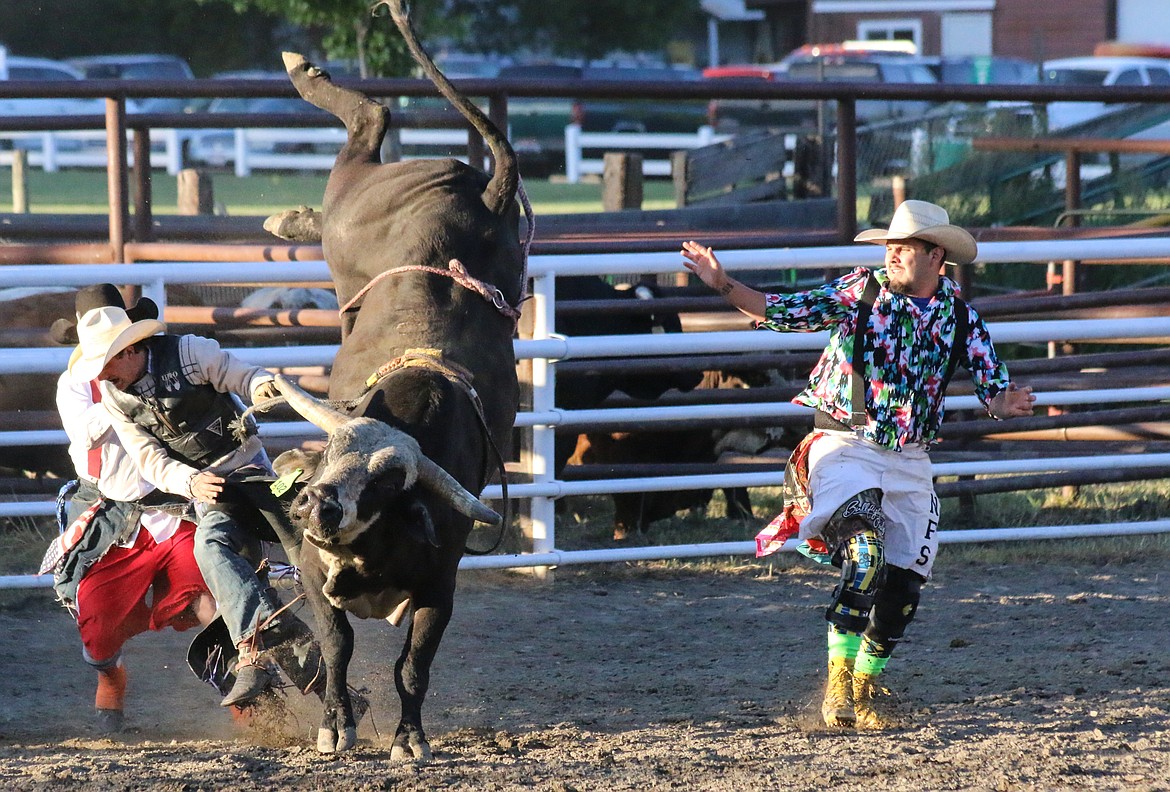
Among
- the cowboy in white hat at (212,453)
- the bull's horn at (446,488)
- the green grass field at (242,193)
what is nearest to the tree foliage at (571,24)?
the green grass field at (242,193)

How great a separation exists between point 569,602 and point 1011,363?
226 centimetres

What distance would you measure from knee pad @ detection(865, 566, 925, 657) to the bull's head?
1.46 metres

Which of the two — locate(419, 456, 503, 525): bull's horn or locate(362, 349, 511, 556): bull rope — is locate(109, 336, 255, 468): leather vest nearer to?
locate(362, 349, 511, 556): bull rope

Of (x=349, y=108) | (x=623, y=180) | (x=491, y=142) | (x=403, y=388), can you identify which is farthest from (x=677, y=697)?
(x=623, y=180)

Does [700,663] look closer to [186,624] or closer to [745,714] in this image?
[745,714]

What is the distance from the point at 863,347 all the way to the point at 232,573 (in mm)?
→ 1903

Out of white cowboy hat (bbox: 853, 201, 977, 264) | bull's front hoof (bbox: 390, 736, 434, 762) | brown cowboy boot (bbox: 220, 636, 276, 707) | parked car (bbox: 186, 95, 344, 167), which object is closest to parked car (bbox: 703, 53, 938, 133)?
parked car (bbox: 186, 95, 344, 167)

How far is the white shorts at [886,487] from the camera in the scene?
4.40 metres

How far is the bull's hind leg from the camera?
5.12m

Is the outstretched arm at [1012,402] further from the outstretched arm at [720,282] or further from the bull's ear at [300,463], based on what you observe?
the bull's ear at [300,463]

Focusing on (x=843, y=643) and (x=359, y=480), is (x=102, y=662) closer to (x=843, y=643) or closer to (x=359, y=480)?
(x=359, y=480)

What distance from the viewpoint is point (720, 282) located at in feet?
14.0

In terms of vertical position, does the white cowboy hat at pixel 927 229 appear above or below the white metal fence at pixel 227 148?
below

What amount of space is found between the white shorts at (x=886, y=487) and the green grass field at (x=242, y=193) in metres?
13.4
